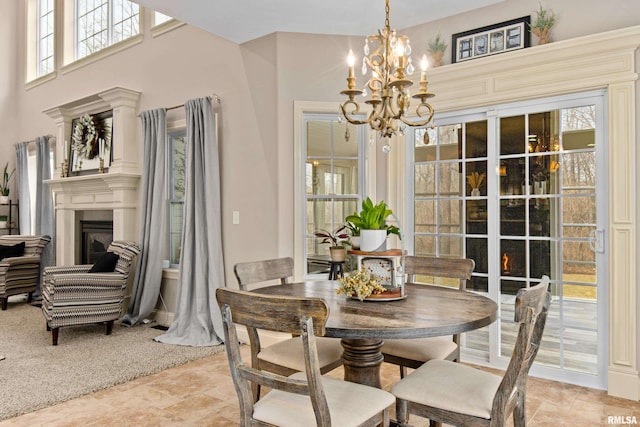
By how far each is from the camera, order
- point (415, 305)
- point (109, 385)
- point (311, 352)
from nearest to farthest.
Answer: point (311, 352)
point (415, 305)
point (109, 385)

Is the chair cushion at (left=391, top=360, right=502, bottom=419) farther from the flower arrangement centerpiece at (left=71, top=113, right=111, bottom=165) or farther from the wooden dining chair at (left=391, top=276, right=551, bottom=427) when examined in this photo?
the flower arrangement centerpiece at (left=71, top=113, right=111, bottom=165)

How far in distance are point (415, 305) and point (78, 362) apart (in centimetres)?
293

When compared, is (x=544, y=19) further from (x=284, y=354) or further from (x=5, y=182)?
(x=5, y=182)

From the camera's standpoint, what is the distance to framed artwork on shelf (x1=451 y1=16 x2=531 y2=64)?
3.29 m

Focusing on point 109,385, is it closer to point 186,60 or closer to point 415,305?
point 415,305

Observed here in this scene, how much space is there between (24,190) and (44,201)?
0.74 metres

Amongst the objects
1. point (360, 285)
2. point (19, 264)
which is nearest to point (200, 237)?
point (360, 285)

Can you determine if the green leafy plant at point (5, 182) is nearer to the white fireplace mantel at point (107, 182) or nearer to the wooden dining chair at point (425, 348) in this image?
the white fireplace mantel at point (107, 182)

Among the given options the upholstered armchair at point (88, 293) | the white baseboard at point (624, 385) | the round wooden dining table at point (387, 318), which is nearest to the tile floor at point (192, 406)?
the white baseboard at point (624, 385)

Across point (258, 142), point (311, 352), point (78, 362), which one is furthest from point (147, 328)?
point (311, 352)

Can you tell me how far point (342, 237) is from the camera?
3889mm

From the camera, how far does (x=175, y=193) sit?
16.3ft

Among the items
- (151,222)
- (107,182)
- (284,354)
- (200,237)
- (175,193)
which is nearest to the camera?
(284,354)

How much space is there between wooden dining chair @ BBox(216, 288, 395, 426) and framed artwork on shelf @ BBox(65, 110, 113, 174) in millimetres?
4522
